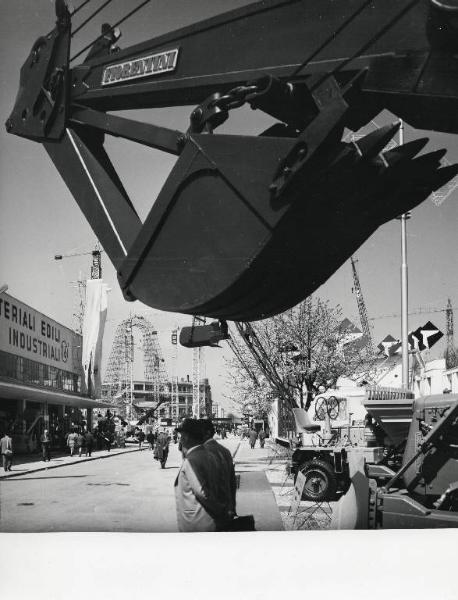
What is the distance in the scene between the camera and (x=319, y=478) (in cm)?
873

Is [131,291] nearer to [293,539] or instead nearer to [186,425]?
[186,425]

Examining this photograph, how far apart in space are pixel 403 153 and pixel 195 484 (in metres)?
1.94

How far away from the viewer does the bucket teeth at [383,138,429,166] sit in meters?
2.73

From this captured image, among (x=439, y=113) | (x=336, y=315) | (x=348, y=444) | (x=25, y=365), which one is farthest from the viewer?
(x=348, y=444)

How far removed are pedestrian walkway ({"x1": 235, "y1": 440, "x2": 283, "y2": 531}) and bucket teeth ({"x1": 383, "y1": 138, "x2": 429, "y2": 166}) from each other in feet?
9.46

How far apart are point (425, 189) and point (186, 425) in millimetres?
1745

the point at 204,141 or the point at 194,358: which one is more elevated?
the point at 204,141

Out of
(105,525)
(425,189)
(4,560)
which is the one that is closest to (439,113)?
(425,189)

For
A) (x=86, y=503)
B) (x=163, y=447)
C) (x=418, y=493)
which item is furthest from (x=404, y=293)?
(x=86, y=503)

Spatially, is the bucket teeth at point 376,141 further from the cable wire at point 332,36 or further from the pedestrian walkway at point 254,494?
the pedestrian walkway at point 254,494

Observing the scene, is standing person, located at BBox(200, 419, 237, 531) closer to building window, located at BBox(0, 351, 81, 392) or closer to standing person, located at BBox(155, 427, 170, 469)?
standing person, located at BBox(155, 427, 170, 469)

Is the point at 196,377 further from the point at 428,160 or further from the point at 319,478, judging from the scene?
the point at 319,478

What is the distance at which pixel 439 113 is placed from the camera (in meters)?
2.99

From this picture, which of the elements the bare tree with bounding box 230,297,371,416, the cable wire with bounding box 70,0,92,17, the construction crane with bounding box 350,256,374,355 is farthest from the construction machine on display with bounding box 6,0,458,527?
the bare tree with bounding box 230,297,371,416
